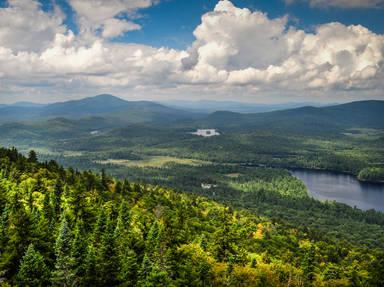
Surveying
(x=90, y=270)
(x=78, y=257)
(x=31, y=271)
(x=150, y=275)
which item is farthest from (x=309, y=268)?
(x=31, y=271)

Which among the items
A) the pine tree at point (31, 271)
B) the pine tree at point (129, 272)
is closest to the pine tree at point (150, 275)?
the pine tree at point (129, 272)

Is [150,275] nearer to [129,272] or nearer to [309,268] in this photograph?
[129,272]

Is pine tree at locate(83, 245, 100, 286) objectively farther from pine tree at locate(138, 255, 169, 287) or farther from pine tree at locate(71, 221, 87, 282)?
pine tree at locate(138, 255, 169, 287)

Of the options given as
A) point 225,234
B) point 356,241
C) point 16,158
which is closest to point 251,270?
point 225,234

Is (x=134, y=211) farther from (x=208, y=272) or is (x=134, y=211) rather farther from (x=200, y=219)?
(x=208, y=272)

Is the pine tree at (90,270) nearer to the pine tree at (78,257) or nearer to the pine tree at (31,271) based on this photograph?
the pine tree at (78,257)
